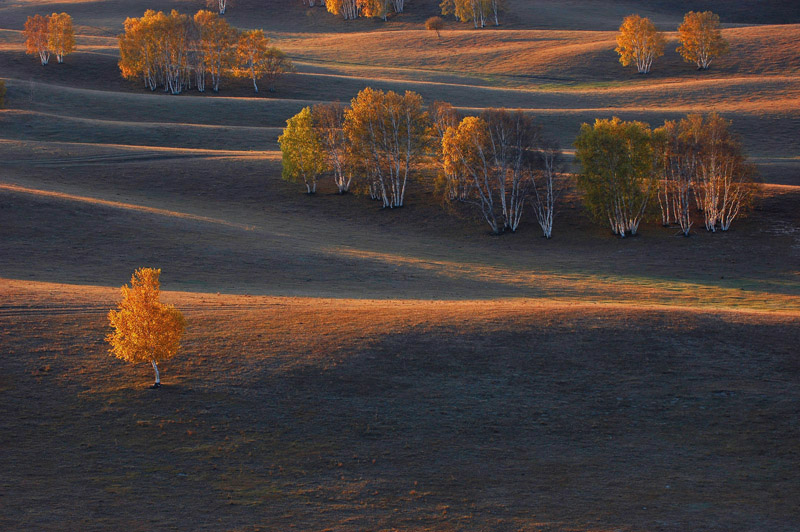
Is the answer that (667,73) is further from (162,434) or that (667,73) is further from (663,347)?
(162,434)

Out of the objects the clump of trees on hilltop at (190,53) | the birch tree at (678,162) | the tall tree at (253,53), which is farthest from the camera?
the tall tree at (253,53)

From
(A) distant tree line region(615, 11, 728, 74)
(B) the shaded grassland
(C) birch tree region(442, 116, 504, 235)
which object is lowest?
(B) the shaded grassland

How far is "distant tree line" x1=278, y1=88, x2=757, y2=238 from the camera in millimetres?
55469

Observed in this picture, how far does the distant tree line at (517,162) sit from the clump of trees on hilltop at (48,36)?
7214 centimetres

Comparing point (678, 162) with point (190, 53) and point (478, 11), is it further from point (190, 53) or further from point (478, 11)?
point (478, 11)

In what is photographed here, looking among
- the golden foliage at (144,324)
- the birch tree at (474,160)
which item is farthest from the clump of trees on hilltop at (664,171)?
the golden foliage at (144,324)

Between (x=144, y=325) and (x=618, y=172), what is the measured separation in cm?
4161

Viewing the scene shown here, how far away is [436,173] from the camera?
70.9m

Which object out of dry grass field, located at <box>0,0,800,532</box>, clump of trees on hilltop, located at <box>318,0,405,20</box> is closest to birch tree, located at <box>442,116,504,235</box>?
dry grass field, located at <box>0,0,800,532</box>

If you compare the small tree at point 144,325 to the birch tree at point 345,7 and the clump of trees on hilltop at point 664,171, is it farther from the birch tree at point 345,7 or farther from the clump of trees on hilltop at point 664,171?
the birch tree at point 345,7

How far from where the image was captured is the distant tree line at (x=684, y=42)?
A: 113 meters

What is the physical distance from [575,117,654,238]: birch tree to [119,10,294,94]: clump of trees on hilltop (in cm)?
6908

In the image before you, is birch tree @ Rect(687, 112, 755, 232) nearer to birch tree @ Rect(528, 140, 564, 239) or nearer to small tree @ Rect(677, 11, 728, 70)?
birch tree @ Rect(528, 140, 564, 239)

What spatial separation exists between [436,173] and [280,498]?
178ft
